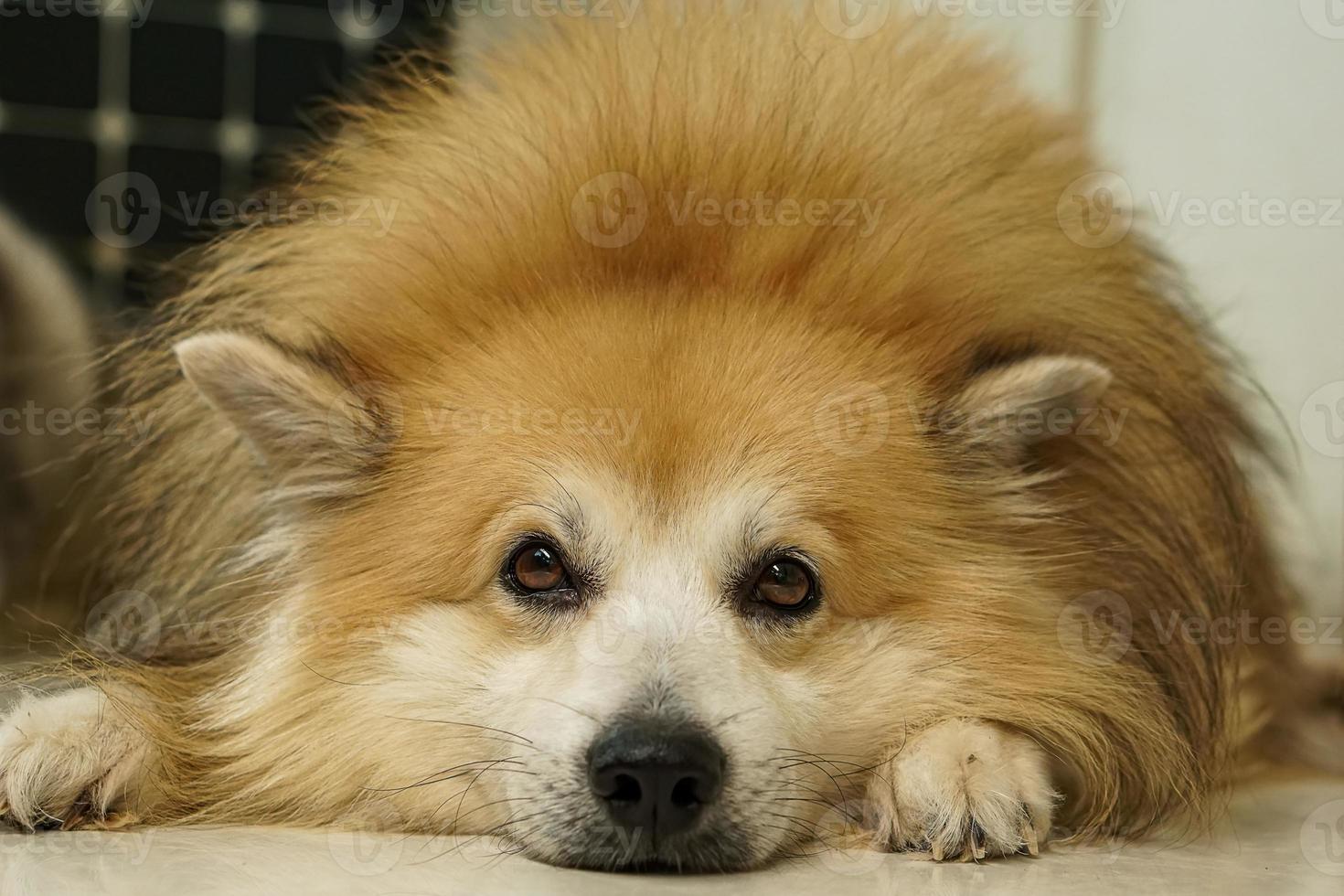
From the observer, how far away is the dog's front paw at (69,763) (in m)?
2.03

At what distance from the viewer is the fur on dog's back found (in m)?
2.26

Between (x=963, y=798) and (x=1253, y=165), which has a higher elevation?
(x=1253, y=165)

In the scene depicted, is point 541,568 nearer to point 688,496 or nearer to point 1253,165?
point 688,496

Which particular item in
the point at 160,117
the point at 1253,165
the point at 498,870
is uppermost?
the point at 160,117

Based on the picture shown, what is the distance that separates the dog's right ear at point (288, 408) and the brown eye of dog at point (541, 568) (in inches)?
13.6

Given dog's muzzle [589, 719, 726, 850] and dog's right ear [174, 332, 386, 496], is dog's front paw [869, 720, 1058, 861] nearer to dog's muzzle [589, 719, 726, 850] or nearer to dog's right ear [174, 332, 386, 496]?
dog's muzzle [589, 719, 726, 850]

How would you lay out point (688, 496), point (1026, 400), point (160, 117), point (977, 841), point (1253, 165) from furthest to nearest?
1. point (160, 117)
2. point (1253, 165)
3. point (1026, 400)
4. point (688, 496)
5. point (977, 841)

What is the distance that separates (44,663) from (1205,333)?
2203 millimetres

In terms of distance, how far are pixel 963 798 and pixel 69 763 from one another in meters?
1.30

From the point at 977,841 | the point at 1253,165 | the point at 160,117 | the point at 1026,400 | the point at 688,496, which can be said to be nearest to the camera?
the point at 977,841

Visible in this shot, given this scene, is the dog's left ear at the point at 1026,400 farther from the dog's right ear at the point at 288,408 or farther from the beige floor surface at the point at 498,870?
the dog's right ear at the point at 288,408

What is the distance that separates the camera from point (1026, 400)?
2.21 m

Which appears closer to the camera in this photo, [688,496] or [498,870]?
[498,870]

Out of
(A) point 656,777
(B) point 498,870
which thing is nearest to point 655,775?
(A) point 656,777
